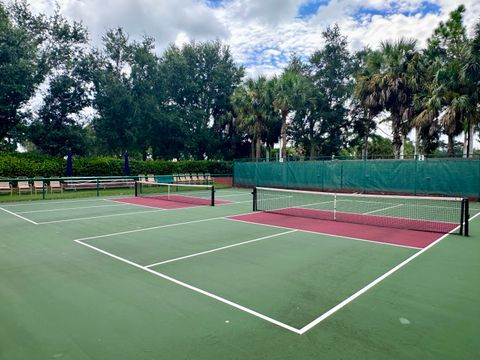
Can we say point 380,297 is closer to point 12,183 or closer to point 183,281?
point 183,281

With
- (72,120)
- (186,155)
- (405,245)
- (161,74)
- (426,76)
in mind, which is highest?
(161,74)

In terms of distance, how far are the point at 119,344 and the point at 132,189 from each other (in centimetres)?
2077

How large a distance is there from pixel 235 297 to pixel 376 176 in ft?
58.8

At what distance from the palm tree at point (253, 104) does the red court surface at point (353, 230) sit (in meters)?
17.4

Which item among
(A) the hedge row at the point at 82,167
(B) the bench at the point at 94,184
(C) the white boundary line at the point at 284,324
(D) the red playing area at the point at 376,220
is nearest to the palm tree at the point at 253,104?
(A) the hedge row at the point at 82,167

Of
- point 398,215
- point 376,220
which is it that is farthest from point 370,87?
point 376,220

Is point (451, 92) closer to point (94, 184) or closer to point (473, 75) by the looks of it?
point (473, 75)

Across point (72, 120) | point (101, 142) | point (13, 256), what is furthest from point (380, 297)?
point (101, 142)

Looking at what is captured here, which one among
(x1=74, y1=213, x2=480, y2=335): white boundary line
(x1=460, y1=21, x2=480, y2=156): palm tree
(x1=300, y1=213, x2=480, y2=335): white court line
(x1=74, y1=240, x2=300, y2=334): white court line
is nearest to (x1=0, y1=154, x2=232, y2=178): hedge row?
(x1=74, y1=213, x2=480, y2=335): white boundary line

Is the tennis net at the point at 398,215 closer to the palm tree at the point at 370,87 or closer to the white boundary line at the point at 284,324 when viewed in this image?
the white boundary line at the point at 284,324

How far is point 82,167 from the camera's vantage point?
77.0 feet

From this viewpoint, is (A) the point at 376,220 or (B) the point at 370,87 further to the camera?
(B) the point at 370,87

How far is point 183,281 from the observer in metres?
5.18

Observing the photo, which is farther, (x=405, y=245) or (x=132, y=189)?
(x=132, y=189)
